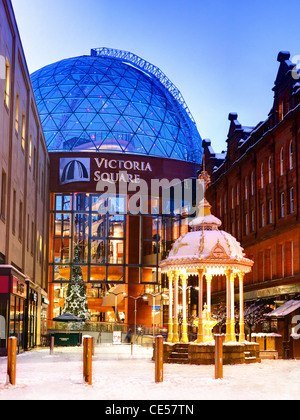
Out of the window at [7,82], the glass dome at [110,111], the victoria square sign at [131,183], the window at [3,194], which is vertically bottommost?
the window at [3,194]

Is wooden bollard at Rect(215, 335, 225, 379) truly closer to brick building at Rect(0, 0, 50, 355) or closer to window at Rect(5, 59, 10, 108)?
brick building at Rect(0, 0, 50, 355)

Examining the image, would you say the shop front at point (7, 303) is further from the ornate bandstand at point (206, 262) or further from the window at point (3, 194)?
the ornate bandstand at point (206, 262)

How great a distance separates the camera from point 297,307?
3872cm

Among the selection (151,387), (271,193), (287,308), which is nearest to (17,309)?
(287,308)

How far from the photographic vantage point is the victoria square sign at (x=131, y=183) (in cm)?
7500

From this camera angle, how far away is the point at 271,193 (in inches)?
1898

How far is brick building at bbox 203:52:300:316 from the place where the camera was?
4328 cm

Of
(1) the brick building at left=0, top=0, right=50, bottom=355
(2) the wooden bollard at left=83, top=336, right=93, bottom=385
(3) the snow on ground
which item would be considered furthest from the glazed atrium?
(2) the wooden bollard at left=83, top=336, right=93, bottom=385

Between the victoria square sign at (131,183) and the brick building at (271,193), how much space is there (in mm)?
17378

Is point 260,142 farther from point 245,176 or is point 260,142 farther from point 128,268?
point 128,268

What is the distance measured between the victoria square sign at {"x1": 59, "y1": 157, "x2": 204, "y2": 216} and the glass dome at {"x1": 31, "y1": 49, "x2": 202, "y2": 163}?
14.3 ft

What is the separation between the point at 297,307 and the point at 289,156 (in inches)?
432

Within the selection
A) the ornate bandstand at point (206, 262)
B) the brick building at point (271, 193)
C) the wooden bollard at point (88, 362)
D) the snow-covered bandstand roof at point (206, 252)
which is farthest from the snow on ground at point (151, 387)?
the brick building at point (271, 193)
